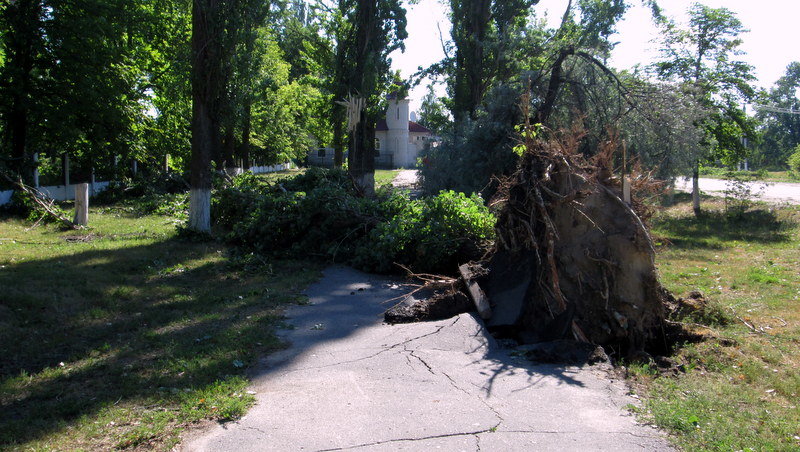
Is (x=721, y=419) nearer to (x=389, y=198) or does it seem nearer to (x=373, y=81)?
(x=389, y=198)

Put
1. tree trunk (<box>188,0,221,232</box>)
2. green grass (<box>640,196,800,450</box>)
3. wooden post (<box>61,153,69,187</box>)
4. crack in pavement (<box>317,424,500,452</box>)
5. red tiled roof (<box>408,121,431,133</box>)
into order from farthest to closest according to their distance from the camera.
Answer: red tiled roof (<box>408,121,431,133</box>)
wooden post (<box>61,153,69,187</box>)
tree trunk (<box>188,0,221,232</box>)
green grass (<box>640,196,800,450</box>)
crack in pavement (<box>317,424,500,452</box>)

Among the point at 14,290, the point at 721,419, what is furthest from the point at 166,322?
the point at 721,419

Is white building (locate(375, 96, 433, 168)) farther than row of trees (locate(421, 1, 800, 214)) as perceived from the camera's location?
Yes

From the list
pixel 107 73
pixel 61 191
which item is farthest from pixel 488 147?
pixel 61 191

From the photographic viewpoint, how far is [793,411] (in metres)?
4.87

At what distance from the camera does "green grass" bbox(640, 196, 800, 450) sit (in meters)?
4.31

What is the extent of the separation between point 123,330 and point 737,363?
6646 millimetres

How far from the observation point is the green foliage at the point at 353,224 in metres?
9.57

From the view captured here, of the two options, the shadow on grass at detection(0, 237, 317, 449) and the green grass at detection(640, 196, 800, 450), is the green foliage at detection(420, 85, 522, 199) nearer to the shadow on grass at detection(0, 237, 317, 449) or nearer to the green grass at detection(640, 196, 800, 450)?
the green grass at detection(640, 196, 800, 450)

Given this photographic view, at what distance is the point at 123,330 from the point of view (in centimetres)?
676

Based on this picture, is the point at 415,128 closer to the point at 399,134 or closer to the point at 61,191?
the point at 399,134

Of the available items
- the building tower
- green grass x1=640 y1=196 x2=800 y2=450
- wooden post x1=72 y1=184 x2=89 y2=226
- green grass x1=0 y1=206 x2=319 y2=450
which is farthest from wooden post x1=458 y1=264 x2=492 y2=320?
the building tower

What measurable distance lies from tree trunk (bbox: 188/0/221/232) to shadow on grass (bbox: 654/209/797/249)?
11.1 metres

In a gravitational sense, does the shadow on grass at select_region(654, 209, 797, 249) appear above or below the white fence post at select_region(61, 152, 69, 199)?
below
